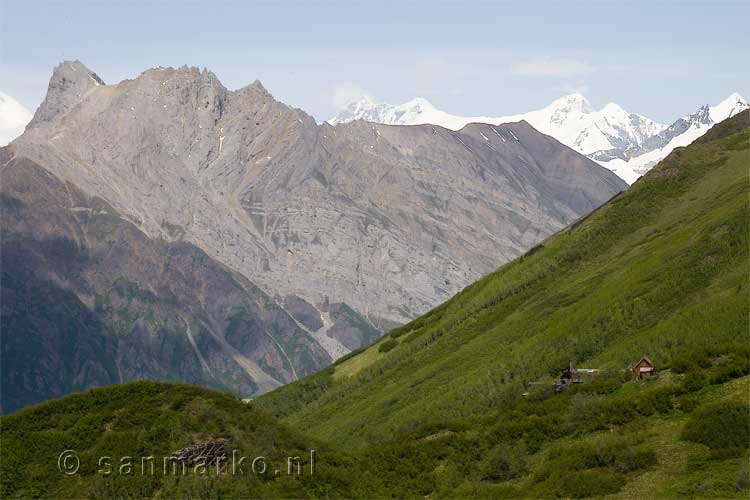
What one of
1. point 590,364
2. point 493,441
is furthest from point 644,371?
point 590,364

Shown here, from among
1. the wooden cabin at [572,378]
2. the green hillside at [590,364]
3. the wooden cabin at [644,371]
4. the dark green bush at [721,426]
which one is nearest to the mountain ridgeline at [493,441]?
the dark green bush at [721,426]

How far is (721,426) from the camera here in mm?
63156

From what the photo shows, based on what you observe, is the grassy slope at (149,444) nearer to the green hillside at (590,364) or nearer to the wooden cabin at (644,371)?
the green hillside at (590,364)

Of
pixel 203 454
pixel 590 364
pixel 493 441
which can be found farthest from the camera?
pixel 590 364

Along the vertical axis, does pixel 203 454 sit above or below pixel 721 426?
above

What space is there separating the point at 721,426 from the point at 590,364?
6111 cm

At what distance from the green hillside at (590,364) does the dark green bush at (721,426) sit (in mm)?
567

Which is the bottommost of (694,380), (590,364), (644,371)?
(694,380)

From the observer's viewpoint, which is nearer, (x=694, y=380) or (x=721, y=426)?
(x=721, y=426)

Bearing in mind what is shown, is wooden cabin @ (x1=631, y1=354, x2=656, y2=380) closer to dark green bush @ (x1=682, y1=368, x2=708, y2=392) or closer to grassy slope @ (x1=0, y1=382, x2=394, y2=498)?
dark green bush @ (x1=682, y1=368, x2=708, y2=392)

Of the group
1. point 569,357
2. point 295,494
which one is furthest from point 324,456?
point 569,357

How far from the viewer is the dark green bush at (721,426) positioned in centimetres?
6200

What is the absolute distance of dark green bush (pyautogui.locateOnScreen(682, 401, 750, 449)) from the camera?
62.0 m

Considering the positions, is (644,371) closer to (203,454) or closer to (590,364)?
(203,454)
